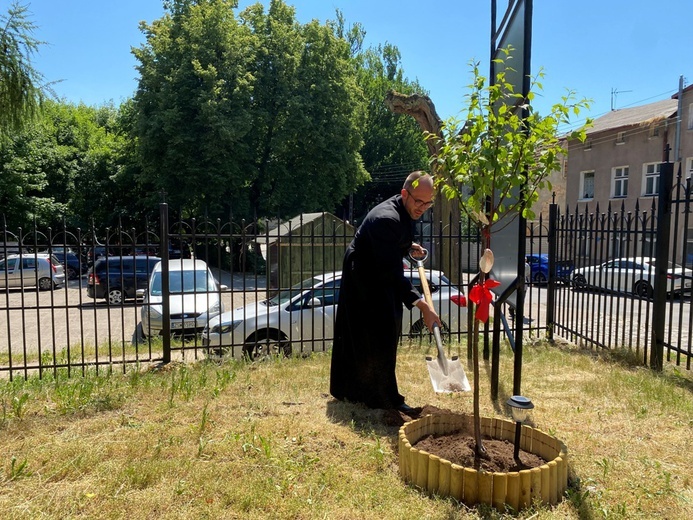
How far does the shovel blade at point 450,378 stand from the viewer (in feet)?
10.9

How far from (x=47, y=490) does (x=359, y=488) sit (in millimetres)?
1924

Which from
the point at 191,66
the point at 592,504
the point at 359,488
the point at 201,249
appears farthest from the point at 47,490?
the point at 201,249

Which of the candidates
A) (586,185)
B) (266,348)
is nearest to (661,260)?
(266,348)

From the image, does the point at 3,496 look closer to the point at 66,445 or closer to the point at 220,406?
the point at 66,445

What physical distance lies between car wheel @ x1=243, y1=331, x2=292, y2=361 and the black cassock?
2.19 meters

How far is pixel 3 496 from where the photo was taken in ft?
9.70

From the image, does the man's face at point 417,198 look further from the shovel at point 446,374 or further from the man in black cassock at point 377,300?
the shovel at point 446,374

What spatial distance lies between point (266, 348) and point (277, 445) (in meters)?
3.03

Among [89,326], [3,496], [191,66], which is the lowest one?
[89,326]

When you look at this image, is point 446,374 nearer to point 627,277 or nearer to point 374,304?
point 374,304

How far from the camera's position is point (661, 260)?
5645 millimetres

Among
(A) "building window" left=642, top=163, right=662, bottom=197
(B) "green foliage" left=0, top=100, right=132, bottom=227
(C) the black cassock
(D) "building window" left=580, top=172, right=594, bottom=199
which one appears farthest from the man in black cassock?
(D) "building window" left=580, top=172, right=594, bottom=199

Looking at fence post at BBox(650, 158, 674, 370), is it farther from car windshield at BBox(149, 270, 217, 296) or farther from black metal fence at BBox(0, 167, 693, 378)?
car windshield at BBox(149, 270, 217, 296)

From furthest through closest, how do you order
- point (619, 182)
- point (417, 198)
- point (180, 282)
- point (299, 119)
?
point (619, 182), point (299, 119), point (180, 282), point (417, 198)
